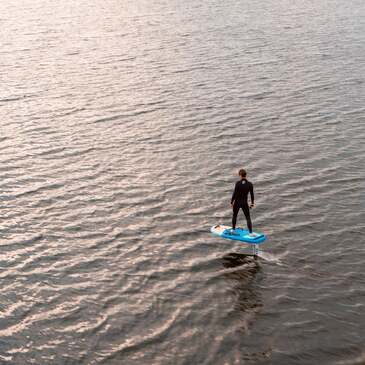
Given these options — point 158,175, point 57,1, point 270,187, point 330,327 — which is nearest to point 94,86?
point 158,175

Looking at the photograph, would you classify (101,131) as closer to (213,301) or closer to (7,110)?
(7,110)

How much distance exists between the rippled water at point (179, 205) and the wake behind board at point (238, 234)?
2.11 ft

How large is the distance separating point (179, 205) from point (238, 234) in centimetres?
518

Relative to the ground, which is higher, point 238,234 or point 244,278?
point 238,234

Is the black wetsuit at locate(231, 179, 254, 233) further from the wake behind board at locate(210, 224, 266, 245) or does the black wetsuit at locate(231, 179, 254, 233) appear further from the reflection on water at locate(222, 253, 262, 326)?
the reflection on water at locate(222, 253, 262, 326)

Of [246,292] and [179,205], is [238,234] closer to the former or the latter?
[246,292]

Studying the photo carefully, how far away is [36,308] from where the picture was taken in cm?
2167

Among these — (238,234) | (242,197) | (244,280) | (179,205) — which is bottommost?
(244,280)

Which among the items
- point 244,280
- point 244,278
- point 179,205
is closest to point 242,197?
point 244,278

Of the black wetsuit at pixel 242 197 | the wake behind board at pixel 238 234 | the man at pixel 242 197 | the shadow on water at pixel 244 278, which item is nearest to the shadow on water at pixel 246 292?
the shadow on water at pixel 244 278

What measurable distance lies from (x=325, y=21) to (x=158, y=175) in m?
53.6

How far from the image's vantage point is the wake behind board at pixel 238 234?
80.2 feet

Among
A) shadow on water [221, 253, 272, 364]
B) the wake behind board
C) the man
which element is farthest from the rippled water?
the man

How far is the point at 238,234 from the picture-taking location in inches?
988
